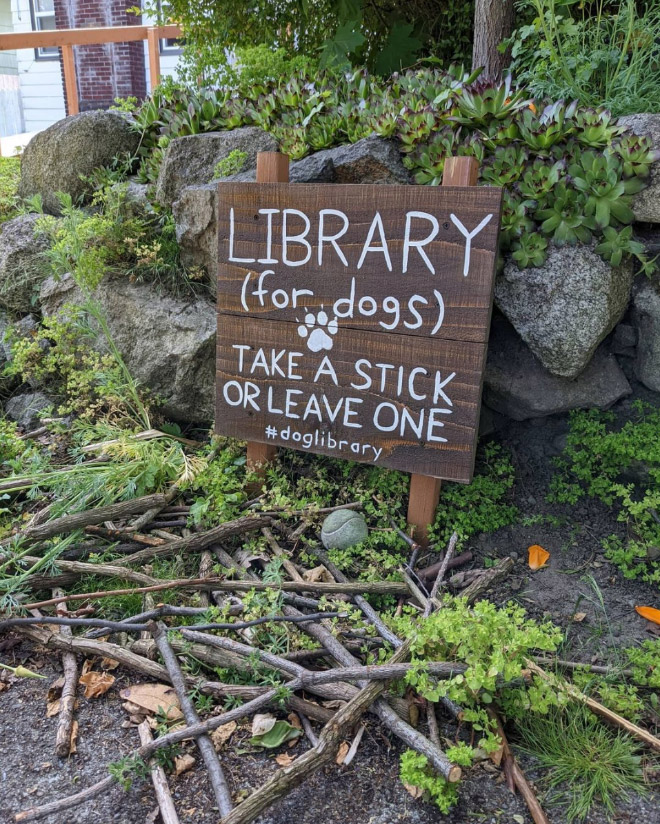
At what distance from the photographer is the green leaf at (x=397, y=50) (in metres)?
4.61

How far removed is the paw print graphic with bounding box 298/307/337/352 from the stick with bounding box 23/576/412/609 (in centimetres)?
98

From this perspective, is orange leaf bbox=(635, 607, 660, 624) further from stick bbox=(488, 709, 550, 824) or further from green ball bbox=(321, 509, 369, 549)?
green ball bbox=(321, 509, 369, 549)

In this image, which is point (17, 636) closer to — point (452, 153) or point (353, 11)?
point (452, 153)

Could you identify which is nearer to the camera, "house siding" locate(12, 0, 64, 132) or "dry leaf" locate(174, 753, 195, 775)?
"dry leaf" locate(174, 753, 195, 775)

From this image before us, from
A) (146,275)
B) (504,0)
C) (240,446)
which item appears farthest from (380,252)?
(504,0)

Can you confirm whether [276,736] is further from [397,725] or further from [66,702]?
[66,702]

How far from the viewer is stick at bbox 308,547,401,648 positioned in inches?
87.3

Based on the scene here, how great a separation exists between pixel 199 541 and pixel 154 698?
69cm

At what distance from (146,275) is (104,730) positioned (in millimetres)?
2421

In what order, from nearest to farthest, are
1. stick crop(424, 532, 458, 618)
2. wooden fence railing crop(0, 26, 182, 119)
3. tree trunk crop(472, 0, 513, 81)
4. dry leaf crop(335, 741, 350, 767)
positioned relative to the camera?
dry leaf crop(335, 741, 350, 767), stick crop(424, 532, 458, 618), tree trunk crop(472, 0, 513, 81), wooden fence railing crop(0, 26, 182, 119)

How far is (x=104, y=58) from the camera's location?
11.5 meters

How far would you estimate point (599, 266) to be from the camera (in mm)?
2746

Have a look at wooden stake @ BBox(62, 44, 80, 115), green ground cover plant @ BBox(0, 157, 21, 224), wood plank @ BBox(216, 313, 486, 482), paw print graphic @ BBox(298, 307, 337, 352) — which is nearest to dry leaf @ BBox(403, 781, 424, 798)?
wood plank @ BBox(216, 313, 486, 482)

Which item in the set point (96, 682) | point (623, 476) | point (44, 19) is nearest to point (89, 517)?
point (96, 682)
